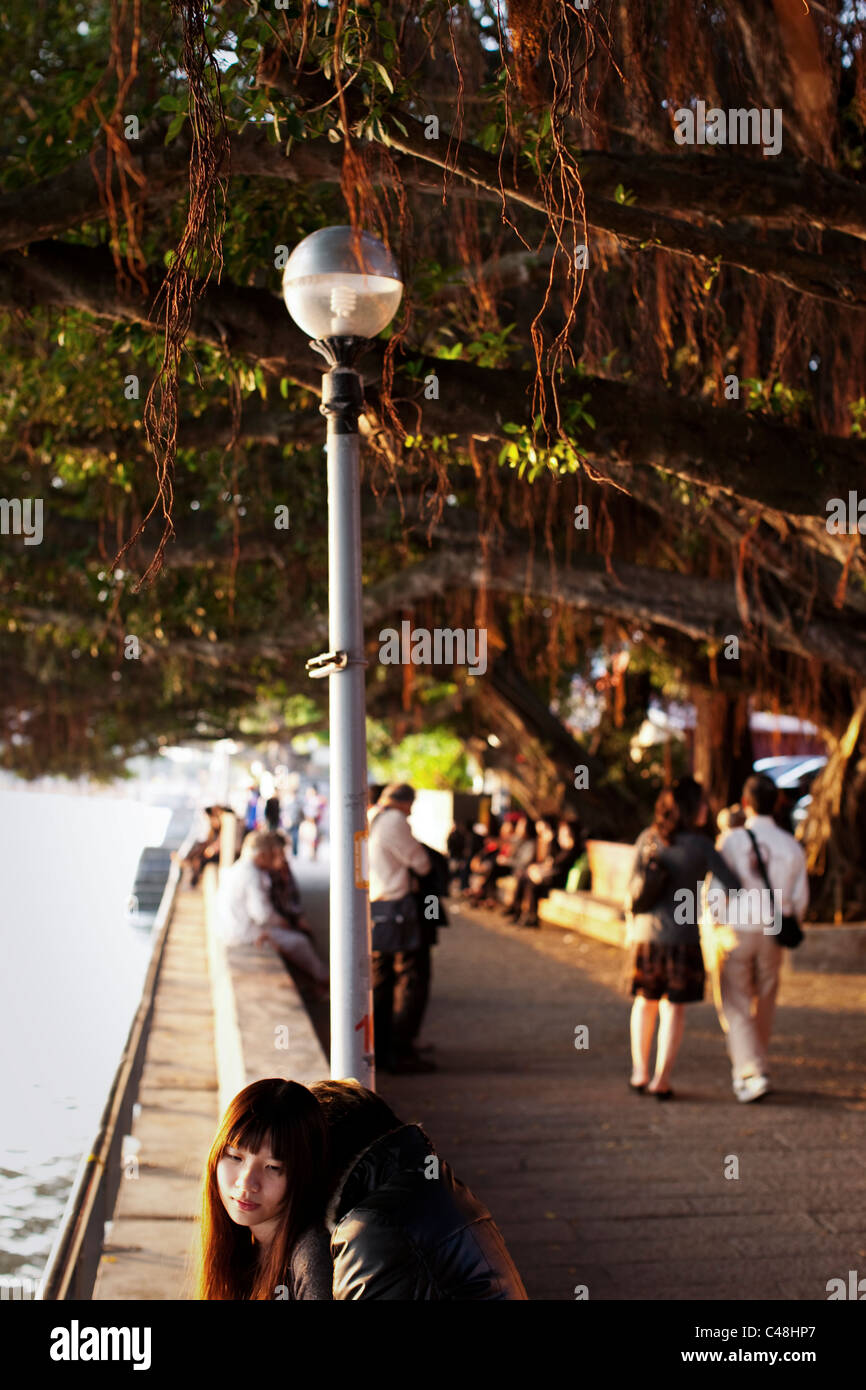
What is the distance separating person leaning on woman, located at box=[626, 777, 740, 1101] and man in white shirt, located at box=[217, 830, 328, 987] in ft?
12.8

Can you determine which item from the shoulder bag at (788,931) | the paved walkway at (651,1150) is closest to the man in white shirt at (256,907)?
the paved walkway at (651,1150)

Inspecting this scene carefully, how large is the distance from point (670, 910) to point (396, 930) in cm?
172

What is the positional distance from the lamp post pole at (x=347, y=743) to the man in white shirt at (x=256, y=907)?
6.42 metres

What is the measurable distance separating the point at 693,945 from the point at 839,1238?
2259 mm

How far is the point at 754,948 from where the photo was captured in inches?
277

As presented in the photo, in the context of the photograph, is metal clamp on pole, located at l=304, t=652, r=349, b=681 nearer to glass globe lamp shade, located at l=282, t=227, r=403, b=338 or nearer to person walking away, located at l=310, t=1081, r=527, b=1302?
glass globe lamp shade, located at l=282, t=227, r=403, b=338

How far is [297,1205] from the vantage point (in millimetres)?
2480

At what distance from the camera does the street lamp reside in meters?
3.78

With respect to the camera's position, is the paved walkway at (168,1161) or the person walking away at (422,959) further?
the person walking away at (422,959)

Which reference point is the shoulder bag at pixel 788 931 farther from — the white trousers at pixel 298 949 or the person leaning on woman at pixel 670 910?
the white trousers at pixel 298 949

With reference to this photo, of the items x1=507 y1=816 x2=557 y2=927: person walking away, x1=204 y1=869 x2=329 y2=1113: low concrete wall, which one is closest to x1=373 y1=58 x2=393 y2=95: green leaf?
x1=204 y1=869 x2=329 y2=1113: low concrete wall

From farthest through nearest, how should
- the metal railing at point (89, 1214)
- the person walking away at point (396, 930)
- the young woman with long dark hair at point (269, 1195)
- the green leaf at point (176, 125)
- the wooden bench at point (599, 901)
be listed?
the wooden bench at point (599, 901), the person walking away at point (396, 930), the metal railing at point (89, 1214), the green leaf at point (176, 125), the young woman with long dark hair at point (269, 1195)

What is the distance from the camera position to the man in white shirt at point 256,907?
33.4ft

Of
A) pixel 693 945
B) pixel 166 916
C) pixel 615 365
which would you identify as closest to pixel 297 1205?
pixel 693 945
